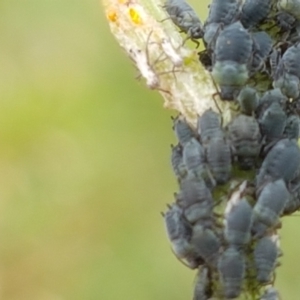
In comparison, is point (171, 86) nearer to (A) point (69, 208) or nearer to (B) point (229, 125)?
(B) point (229, 125)

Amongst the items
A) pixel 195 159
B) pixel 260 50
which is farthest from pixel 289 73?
pixel 195 159

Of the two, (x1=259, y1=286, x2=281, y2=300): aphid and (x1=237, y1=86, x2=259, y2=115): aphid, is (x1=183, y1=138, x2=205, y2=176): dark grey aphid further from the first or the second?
(x1=259, y1=286, x2=281, y2=300): aphid

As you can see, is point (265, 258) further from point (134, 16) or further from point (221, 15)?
point (134, 16)

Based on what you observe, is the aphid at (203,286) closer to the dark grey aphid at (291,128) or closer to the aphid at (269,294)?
the aphid at (269,294)

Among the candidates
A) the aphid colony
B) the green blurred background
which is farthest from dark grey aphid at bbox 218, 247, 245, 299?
the green blurred background

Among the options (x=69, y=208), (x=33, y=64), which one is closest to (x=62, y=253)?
(x=69, y=208)

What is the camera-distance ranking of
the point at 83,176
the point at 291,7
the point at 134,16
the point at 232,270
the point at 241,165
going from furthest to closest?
1. the point at 83,176
2. the point at 134,16
3. the point at 291,7
4. the point at 241,165
5. the point at 232,270
